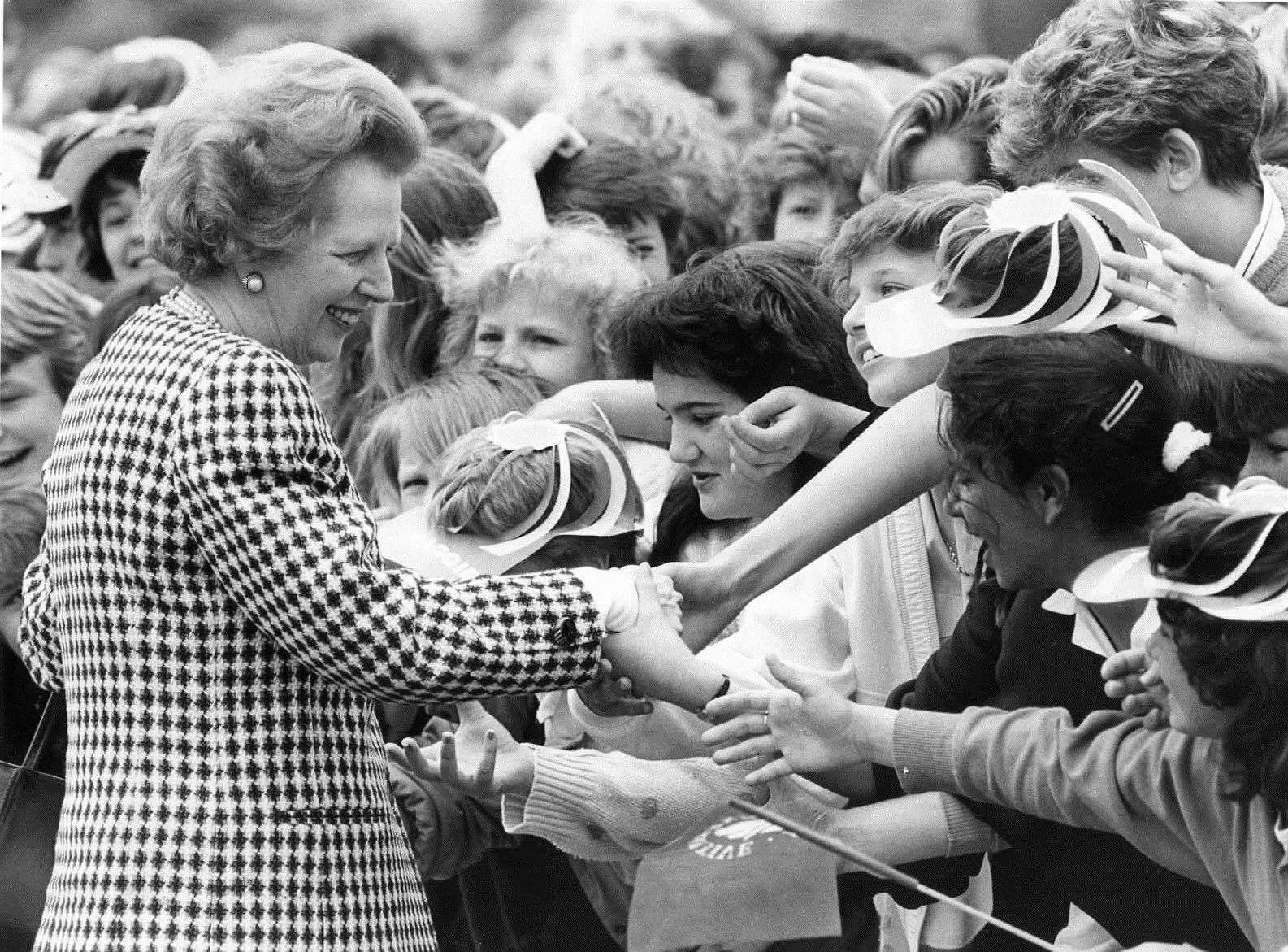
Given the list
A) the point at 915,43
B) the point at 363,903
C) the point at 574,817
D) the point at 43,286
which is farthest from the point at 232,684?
the point at 43,286

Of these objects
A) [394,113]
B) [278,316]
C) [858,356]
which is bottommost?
[858,356]

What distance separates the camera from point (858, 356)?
2.47 metres

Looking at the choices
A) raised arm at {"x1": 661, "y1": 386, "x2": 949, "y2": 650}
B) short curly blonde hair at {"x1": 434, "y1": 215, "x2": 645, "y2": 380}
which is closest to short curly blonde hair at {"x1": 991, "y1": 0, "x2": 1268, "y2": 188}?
raised arm at {"x1": 661, "y1": 386, "x2": 949, "y2": 650}

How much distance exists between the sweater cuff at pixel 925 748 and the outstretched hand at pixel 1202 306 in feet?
1.51

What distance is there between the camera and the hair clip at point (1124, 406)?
1994mm

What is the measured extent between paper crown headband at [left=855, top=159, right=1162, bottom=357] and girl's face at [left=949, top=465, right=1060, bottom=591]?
0.17 meters

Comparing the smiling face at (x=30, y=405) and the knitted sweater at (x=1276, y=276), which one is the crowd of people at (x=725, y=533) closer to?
the knitted sweater at (x=1276, y=276)

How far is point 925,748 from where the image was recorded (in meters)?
2.07

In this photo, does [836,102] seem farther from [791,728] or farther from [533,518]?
[791,728]

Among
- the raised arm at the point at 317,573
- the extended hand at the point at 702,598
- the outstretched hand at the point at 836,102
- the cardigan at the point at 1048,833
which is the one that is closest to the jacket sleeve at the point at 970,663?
the cardigan at the point at 1048,833

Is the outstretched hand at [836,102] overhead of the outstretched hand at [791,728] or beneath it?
overhead

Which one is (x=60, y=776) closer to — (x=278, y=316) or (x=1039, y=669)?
(x=278, y=316)

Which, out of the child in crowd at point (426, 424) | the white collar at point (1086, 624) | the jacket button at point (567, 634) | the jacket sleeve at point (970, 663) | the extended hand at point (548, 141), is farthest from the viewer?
the extended hand at point (548, 141)

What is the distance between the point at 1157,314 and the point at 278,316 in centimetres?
90
